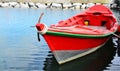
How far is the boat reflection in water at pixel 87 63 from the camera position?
45.5ft

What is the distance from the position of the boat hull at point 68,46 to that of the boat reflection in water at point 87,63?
24 cm

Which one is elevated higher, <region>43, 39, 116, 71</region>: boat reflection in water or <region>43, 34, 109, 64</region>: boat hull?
<region>43, 34, 109, 64</region>: boat hull

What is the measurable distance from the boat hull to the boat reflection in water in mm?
236

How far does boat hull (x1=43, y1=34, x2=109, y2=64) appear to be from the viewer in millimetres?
13672

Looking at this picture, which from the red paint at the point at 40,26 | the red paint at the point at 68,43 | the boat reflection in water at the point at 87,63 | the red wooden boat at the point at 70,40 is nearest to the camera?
the red paint at the point at 40,26

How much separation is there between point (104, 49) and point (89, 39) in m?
3.12

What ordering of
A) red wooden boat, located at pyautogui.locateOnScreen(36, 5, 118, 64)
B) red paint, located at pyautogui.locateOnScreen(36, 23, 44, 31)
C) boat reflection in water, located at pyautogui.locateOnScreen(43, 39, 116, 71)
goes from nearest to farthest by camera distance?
red paint, located at pyautogui.locateOnScreen(36, 23, 44, 31)
red wooden boat, located at pyautogui.locateOnScreen(36, 5, 118, 64)
boat reflection in water, located at pyautogui.locateOnScreen(43, 39, 116, 71)

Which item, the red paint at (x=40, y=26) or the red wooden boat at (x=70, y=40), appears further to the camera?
the red wooden boat at (x=70, y=40)

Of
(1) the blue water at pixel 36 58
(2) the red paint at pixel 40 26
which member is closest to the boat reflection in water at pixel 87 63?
(1) the blue water at pixel 36 58

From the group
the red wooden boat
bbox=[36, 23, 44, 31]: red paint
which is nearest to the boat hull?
the red wooden boat

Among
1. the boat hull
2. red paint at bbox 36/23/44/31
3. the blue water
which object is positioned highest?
red paint at bbox 36/23/44/31

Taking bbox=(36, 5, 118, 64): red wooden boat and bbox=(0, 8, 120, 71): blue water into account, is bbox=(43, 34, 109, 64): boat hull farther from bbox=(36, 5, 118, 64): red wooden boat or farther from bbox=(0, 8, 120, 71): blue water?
bbox=(0, 8, 120, 71): blue water

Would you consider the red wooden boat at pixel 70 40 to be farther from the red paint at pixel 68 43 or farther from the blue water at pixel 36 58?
the blue water at pixel 36 58

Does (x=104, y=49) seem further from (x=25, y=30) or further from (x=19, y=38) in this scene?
(x=25, y=30)
